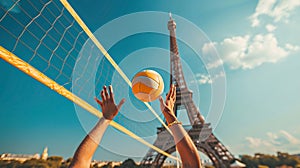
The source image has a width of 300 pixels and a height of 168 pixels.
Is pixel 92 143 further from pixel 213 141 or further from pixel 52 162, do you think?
pixel 52 162

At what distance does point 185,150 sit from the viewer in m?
1.28

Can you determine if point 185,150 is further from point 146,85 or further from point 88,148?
point 146,85

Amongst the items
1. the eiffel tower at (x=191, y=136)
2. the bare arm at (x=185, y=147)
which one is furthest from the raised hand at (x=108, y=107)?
the eiffel tower at (x=191, y=136)

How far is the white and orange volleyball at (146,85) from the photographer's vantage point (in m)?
3.59

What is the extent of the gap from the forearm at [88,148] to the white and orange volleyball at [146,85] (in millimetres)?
2120

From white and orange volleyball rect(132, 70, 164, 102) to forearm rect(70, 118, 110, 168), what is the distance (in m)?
2.12

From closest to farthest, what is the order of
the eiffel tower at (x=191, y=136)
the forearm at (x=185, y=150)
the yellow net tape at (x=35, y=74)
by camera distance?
the forearm at (x=185, y=150) → the yellow net tape at (x=35, y=74) → the eiffel tower at (x=191, y=136)

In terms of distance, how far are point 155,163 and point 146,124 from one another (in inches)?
456

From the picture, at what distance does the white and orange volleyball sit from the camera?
Answer: 11.8 ft

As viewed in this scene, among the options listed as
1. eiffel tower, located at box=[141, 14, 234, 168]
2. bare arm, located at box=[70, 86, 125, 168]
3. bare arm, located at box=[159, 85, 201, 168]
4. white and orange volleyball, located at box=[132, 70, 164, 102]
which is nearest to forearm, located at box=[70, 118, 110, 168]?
bare arm, located at box=[70, 86, 125, 168]

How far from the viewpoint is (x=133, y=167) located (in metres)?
27.6

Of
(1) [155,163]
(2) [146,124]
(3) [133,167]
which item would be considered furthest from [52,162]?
(2) [146,124]

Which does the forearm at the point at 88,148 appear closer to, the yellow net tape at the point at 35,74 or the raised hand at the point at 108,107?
the raised hand at the point at 108,107

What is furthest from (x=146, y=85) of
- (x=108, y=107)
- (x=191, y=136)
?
(x=191, y=136)
